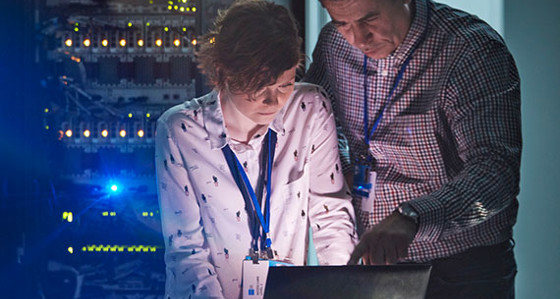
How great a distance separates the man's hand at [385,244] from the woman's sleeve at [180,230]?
13.2 inches

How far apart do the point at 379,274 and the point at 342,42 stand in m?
0.84

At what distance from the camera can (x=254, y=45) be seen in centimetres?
114

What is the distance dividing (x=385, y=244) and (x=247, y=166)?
46 centimetres

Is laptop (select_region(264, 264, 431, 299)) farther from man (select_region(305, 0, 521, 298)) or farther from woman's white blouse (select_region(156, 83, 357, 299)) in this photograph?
woman's white blouse (select_region(156, 83, 357, 299))

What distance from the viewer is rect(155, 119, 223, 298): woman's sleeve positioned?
44.5 inches

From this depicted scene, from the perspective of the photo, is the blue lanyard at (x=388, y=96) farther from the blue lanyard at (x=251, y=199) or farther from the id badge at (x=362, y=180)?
the blue lanyard at (x=251, y=199)

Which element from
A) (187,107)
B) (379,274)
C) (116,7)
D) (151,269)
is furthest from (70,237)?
(379,274)

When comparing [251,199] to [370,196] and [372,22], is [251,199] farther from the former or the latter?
[372,22]

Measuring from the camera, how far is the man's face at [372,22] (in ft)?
3.77

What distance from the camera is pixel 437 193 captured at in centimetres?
106

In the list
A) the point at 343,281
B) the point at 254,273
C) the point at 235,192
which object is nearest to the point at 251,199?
the point at 235,192

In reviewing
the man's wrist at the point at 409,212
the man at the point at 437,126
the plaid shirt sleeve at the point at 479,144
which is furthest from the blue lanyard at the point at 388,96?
the man's wrist at the point at 409,212

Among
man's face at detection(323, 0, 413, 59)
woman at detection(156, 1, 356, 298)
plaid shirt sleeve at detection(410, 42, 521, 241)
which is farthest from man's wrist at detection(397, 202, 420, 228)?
man's face at detection(323, 0, 413, 59)

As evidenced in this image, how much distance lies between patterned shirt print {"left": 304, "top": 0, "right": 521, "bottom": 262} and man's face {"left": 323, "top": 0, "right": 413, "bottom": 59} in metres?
0.05
